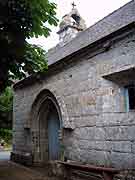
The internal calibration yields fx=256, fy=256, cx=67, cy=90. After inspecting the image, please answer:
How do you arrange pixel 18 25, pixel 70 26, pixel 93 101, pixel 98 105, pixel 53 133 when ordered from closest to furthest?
pixel 18 25 < pixel 98 105 < pixel 93 101 < pixel 53 133 < pixel 70 26

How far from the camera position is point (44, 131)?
31.9ft

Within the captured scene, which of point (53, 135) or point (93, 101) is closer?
point (93, 101)

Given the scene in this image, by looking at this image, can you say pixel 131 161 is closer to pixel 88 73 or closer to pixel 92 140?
pixel 92 140

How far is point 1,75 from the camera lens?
546cm

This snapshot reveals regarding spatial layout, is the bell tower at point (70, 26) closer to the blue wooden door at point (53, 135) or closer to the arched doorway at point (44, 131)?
the arched doorway at point (44, 131)

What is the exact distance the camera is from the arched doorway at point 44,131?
368 inches

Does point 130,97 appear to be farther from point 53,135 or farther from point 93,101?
point 53,135

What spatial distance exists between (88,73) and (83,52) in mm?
597

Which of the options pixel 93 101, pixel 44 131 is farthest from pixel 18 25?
pixel 44 131

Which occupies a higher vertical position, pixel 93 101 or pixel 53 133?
pixel 93 101

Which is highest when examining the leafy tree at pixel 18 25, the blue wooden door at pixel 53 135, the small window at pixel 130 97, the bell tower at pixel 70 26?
the bell tower at pixel 70 26

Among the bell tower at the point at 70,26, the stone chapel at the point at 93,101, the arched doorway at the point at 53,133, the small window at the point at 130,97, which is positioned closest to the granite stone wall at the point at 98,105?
the stone chapel at the point at 93,101

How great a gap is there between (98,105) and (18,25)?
2.73 m

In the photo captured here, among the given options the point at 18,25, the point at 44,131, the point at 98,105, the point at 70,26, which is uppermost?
the point at 70,26
